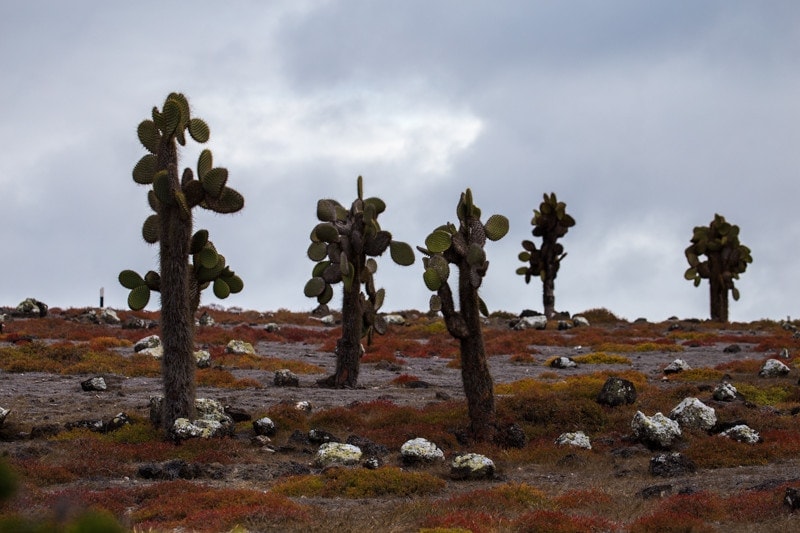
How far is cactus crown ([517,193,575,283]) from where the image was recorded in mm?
55594

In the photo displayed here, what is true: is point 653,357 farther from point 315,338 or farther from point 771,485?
point 771,485

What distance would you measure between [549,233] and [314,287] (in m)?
33.1

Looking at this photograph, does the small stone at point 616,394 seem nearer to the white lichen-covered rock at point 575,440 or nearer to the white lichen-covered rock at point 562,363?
the white lichen-covered rock at point 575,440

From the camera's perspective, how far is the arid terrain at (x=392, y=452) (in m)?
11.8

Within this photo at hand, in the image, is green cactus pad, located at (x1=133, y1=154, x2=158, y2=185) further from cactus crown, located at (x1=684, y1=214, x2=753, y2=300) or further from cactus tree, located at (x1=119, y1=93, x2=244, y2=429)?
cactus crown, located at (x1=684, y1=214, x2=753, y2=300)

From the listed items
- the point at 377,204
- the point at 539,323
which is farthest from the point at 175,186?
the point at 539,323

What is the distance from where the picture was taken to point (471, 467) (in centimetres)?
1532

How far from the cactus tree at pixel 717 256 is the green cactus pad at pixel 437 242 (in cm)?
4173

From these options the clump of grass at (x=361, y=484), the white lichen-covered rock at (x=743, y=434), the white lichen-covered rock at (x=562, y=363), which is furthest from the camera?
the white lichen-covered rock at (x=562, y=363)

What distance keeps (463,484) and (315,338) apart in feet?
90.8

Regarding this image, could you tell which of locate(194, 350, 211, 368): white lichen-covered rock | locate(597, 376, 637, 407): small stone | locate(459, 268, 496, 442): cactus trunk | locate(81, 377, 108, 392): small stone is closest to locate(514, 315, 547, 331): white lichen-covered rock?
locate(194, 350, 211, 368): white lichen-covered rock

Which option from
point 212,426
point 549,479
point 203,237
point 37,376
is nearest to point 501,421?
point 549,479

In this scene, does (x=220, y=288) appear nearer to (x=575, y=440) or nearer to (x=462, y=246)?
(x=462, y=246)

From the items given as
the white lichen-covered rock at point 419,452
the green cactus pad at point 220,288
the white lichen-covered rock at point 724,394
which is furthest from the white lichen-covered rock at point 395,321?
the white lichen-covered rock at point 419,452
